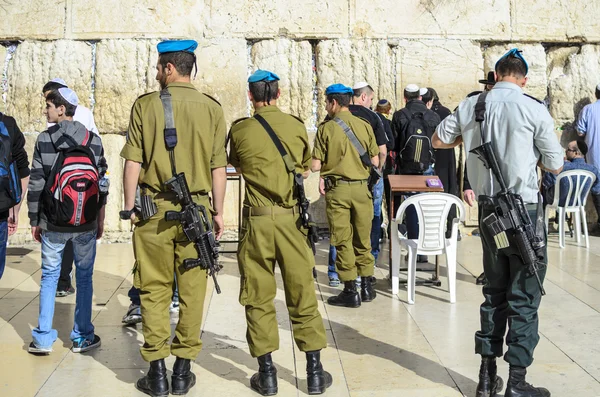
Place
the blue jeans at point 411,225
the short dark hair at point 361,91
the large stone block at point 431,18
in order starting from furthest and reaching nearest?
the large stone block at point 431,18
the blue jeans at point 411,225
the short dark hair at point 361,91

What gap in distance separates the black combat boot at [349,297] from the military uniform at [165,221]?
2.17 m

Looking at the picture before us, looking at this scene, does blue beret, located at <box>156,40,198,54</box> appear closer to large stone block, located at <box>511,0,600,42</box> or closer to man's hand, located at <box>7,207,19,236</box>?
man's hand, located at <box>7,207,19,236</box>

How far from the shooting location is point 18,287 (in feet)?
23.8

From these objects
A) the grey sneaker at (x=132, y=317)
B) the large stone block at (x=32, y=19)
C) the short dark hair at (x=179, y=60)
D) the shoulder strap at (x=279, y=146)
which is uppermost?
the large stone block at (x=32, y=19)

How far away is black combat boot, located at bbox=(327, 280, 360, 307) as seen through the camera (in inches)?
258

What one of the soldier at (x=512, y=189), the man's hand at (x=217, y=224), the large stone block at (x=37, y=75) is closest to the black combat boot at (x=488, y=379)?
the soldier at (x=512, y=189)

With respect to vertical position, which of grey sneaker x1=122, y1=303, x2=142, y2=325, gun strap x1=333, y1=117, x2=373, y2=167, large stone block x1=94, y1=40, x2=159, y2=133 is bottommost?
grey sneaker x1=122, y1=303, x2=142, y2=325

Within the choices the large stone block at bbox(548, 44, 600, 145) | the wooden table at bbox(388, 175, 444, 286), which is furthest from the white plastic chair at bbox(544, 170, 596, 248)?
the wooden table at bbox(388, 175, 444, 286)

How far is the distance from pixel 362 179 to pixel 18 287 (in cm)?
329

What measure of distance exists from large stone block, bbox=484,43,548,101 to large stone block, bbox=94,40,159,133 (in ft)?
13.7

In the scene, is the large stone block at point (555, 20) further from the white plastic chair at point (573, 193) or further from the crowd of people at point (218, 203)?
the crowd of people at point (218, 203)

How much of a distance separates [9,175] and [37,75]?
4.84 meters

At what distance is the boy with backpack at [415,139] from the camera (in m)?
8.09

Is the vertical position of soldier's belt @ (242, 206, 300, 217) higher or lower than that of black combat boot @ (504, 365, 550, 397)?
higher
